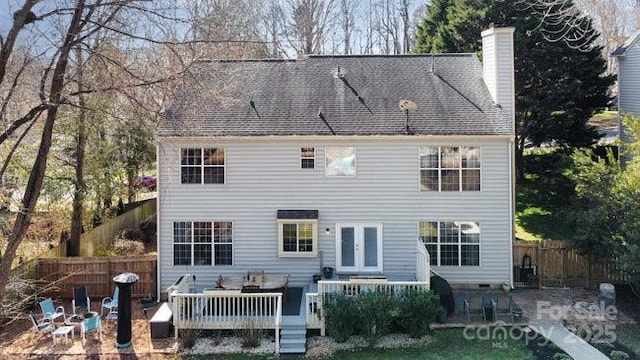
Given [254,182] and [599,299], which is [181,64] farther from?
[599,299]

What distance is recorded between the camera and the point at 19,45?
10.5 metres

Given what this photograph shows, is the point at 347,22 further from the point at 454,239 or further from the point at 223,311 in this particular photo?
the point at 223,311

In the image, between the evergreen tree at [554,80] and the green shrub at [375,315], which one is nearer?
the green shrub at [375,315]

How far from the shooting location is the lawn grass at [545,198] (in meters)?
22.5

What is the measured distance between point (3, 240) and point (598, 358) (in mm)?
16032

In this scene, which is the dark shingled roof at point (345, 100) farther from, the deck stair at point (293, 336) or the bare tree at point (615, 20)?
the bare tree at point (615, 20)

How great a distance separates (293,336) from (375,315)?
2115mm

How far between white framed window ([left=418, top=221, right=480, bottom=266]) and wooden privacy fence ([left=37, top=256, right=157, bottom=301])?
8.89 m

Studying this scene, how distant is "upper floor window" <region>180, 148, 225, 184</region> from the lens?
16.9 meters

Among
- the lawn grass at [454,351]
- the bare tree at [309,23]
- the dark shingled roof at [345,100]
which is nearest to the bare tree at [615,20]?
the bare tree at [309,23]

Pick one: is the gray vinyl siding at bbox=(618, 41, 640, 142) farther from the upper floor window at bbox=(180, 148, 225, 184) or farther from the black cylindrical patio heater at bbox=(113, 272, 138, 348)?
the black cylindrical patio heater at bbox=(113, 272, 138, 348)

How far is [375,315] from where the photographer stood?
12969mm

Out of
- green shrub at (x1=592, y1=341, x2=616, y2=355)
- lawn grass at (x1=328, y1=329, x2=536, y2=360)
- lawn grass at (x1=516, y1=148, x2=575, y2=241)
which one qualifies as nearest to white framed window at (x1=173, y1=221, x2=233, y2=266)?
lawn grass at (x1=328, y1=329, x2=536, y2=360)

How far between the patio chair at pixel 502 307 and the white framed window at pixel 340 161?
18.8 feet
